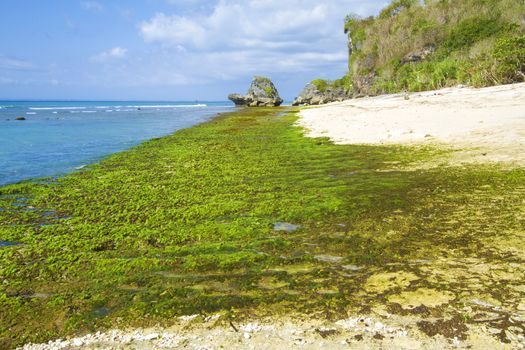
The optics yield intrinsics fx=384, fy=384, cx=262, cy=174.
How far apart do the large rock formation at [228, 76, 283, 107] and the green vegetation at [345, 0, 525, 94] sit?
22447 millimetres

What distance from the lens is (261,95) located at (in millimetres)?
95438

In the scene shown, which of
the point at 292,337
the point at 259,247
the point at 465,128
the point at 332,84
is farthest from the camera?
the point at 332,84

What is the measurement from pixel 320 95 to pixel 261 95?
18774 millimetres

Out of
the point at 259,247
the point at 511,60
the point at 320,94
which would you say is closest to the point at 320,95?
the point at 320,94

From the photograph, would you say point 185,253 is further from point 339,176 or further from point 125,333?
point 339,176

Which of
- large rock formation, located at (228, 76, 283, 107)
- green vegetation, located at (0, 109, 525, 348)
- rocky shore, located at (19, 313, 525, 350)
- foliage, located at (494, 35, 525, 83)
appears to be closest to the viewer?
rocky shore, located at (19, 313, 525, 350)

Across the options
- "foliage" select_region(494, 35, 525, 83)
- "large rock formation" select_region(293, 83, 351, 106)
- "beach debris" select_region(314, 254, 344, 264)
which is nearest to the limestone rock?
"large rock formation" select_region(293, 83, 351, 106)

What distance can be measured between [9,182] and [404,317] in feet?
39.1

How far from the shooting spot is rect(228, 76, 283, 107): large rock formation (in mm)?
93438

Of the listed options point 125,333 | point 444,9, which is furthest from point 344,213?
point 444,9

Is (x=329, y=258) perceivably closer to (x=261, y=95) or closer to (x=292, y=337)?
(x=292, y=337)

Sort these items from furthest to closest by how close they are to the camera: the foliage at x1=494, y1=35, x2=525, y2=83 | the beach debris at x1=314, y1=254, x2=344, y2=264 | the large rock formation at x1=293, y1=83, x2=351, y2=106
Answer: the large rock formation at x1=293, y1=83, x2=351, y2=106, the foliage at x1=494, y1=35, x2=525, y2=83, the beach debris at x1=314, y1=254, x2=344, y2=264

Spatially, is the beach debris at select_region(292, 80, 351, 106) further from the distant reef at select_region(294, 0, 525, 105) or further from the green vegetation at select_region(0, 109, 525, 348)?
the green vegetation at select_region(0, 109, 525, 348)

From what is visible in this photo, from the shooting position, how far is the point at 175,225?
646cm
